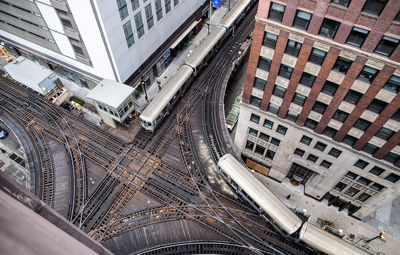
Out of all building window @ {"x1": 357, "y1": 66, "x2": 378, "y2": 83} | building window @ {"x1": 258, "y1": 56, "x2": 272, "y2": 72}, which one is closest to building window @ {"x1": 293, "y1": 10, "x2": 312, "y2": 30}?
building window @ {"x1": 258, "y1": 56, "x2": 272, "y2": 72}

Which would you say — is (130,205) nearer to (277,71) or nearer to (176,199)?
(176,199)

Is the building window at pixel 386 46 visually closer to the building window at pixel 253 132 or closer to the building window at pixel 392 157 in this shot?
→ the building window at pixel 392 157

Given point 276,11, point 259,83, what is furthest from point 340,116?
point 276,11

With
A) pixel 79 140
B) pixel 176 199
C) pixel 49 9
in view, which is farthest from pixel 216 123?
pixel 49 9

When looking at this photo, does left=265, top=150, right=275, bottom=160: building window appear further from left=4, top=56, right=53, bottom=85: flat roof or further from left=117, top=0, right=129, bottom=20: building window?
left=4, top=56, right=53, bottom=85: flat roof

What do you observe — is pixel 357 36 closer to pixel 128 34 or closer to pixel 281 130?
pixel 281 130

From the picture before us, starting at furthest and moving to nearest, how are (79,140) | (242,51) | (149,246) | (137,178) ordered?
1. (242,51)
2. (79,140)
3. (137,178)
4. (149,246)
